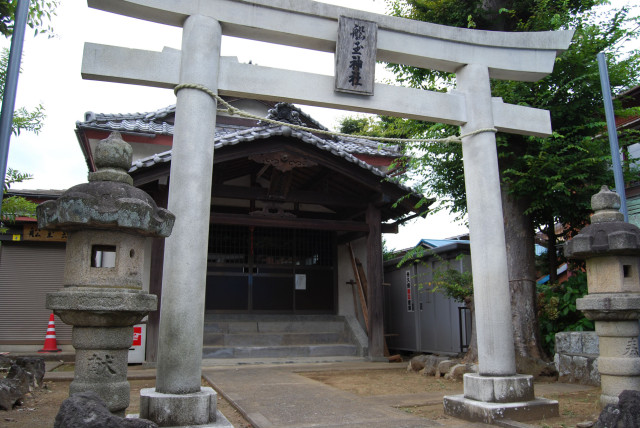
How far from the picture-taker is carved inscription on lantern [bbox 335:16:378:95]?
5.48 m

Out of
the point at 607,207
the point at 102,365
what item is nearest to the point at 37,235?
the point at 102,365

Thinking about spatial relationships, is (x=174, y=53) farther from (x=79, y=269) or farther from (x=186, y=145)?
(x=79, y=269)

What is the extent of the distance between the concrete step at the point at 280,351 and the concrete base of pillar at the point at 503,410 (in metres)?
6.40

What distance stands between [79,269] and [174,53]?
8.11 ft

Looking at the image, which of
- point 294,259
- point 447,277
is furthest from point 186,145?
point 294,259

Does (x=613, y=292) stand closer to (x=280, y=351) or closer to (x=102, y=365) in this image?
(x=102, y=365)

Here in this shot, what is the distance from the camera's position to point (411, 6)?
10109 mm

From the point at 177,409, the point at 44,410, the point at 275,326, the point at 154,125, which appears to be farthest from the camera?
the point at 154,125

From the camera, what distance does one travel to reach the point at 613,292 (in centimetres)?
507

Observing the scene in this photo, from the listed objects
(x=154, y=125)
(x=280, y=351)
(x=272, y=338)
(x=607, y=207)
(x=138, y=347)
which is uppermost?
(x=154, y=125)

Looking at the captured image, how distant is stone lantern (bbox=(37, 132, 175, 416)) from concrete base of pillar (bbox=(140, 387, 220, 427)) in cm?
55

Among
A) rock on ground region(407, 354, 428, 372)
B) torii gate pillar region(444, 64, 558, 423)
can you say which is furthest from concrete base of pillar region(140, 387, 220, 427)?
rock on ground region(407, 354, 428, 372)

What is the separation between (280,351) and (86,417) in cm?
876

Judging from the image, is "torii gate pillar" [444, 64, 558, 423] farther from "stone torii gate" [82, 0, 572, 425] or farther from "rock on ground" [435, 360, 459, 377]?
"rock on ground" [435, 360, 459, 377]
